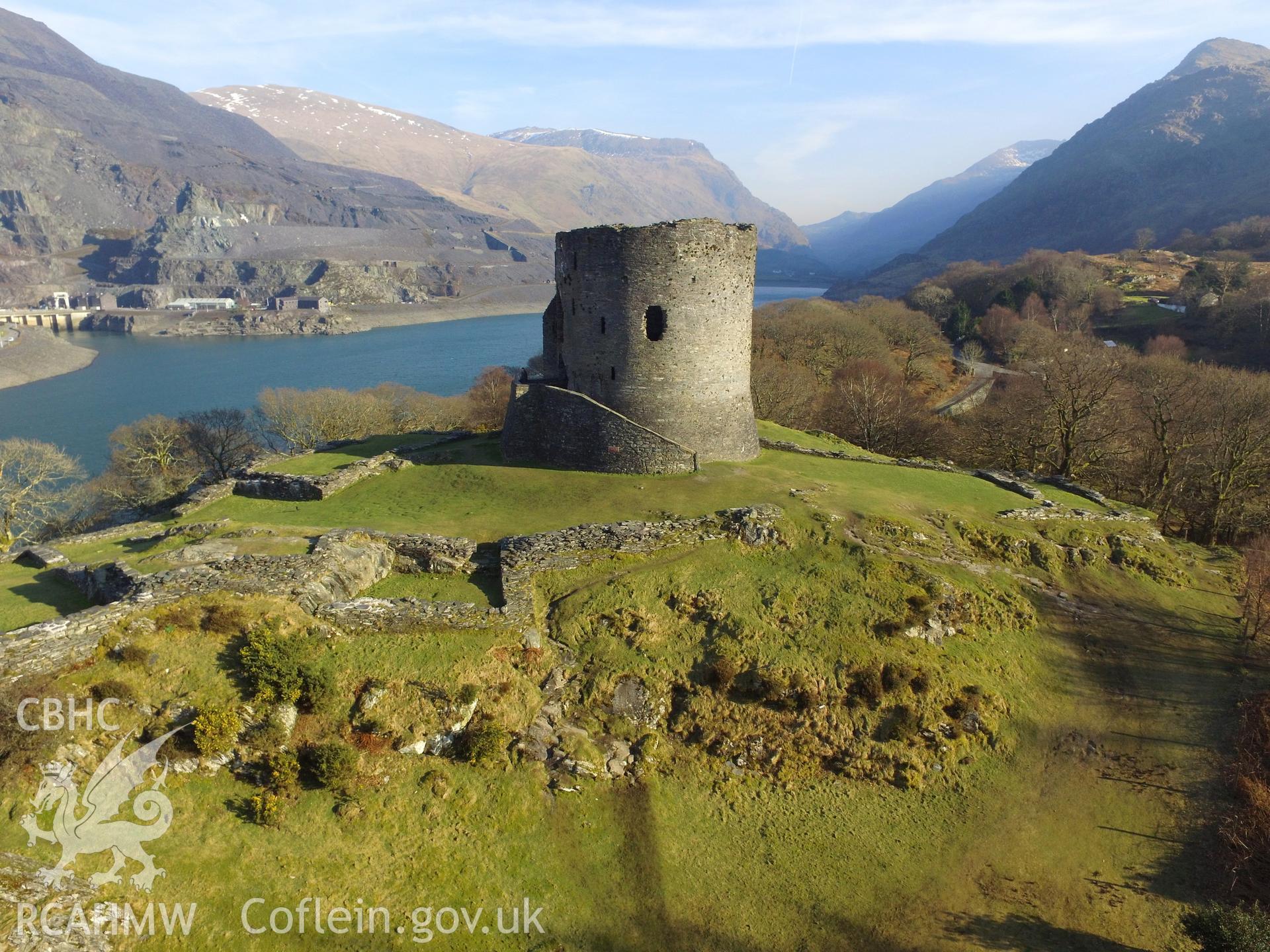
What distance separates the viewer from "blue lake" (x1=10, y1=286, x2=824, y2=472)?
74.5m

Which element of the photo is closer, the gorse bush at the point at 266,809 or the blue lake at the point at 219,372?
the gorse bush at the point at 266,809

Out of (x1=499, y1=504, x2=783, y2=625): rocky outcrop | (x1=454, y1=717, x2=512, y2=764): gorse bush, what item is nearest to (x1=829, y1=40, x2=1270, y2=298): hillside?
(x1=499, y1=504, x2=783, y2=625): rocky outcrop

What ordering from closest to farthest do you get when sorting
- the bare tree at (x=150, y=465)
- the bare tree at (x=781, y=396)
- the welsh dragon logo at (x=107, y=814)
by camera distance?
the welsh dragon logo at (x=107, y=814)
the bare tree at (x=150, y=465)
the bare tree at (x=781, y=396)

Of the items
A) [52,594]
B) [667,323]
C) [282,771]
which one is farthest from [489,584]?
[667,323]

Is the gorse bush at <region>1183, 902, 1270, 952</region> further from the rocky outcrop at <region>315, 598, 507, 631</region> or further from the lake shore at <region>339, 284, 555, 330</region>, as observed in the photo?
the lake shore at <region>339, 284, 555, 330</region>

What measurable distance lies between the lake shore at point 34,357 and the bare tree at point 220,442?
222ft

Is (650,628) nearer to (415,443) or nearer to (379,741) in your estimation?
(379,741)

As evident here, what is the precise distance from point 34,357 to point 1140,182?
205762mm

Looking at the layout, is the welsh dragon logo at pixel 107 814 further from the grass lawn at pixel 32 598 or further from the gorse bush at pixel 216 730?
the grass lawn at pixel 32 598

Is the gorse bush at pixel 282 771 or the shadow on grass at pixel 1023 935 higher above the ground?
the gorse bush at pixel 282 771

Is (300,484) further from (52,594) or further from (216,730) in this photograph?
(216,730)

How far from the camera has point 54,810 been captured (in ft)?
38.0

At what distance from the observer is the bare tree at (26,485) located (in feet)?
115

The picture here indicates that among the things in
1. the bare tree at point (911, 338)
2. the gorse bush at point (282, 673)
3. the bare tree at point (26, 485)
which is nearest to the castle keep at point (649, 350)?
the gorse bush at point (282, 673)
